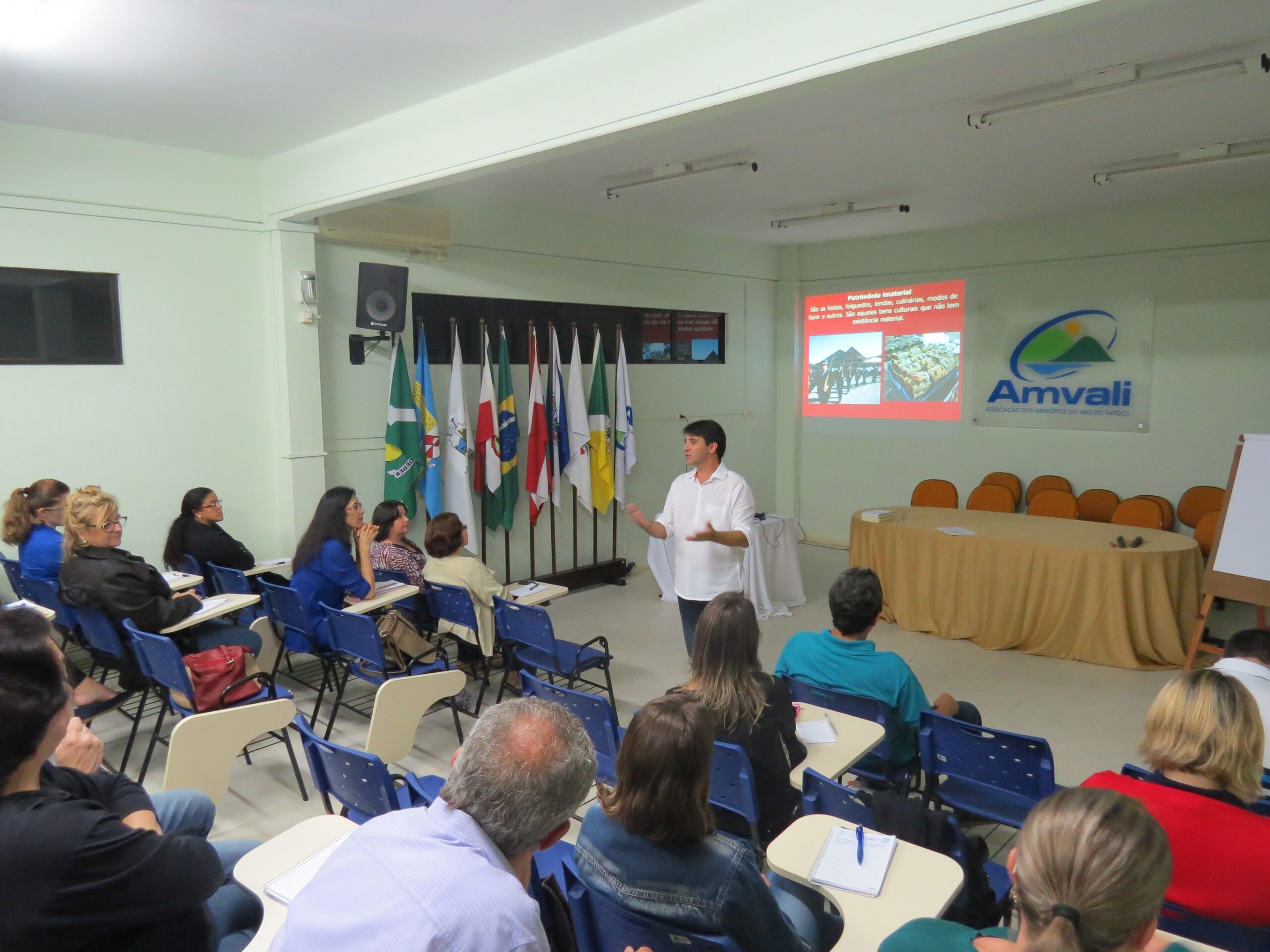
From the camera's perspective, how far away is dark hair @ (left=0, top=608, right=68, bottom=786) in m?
1.47

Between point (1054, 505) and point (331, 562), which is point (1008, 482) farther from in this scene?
point (331, 562)

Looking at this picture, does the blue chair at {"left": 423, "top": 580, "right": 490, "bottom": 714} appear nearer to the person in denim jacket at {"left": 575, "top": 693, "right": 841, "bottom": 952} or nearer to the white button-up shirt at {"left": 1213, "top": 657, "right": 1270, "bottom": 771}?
the person in denim jacket at {"left": 575, "top": 693, "right": 841, "bottom": 952}

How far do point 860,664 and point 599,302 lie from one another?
201 inches

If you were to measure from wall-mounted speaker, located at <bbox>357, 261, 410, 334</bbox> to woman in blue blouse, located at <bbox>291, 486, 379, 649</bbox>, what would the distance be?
183cm

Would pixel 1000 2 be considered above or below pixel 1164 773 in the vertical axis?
above

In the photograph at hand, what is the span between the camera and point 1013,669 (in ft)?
17.3

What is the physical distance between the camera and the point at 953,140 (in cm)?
491

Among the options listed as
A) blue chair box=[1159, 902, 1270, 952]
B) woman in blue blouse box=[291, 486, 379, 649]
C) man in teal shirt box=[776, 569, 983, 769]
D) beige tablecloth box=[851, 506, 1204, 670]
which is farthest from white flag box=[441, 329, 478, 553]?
blue chair box=[1159, 902, 1270, 952]

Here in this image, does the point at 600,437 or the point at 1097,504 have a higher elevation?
the point at 600,437

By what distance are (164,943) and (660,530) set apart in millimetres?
2990

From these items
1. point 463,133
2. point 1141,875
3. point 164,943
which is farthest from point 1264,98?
point 164,943

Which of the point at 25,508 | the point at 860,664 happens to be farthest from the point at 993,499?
the point at 25,508

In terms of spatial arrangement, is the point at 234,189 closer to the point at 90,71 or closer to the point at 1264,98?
the point at 90,71

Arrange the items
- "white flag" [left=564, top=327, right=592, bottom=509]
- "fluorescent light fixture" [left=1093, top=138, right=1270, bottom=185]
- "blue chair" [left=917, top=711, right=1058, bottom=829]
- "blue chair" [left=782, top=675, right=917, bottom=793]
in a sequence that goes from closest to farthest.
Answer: "blue chair" [left=917, top=711, right=1058, bottom=829] < "blue chair" [left=782, top=675, right=917, bottom=793] < "fluorescent light fixture" [left=1093, top=138, right=1270, bottom=185] < "white flag" [left=564, top=327, right=592, bottom=509]
